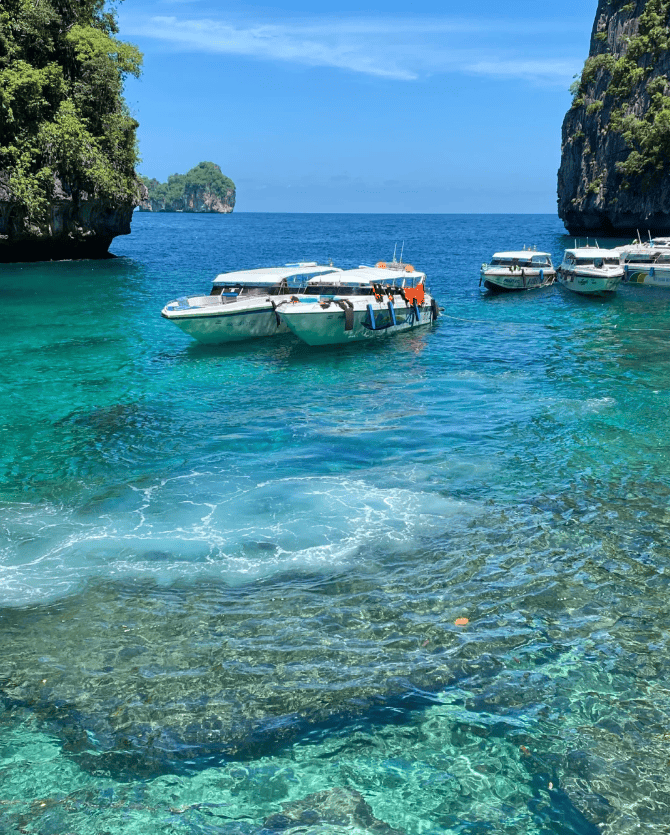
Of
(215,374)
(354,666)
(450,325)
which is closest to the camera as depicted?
(354,666)

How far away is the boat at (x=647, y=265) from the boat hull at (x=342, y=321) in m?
23.5

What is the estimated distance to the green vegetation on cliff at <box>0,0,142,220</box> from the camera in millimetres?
47562

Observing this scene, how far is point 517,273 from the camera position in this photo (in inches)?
1778

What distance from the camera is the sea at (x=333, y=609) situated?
23.0ft

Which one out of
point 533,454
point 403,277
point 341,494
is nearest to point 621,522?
point 533,454

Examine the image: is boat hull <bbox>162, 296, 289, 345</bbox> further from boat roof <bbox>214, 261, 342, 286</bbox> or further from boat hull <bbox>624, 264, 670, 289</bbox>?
boat hull <bbox>624, 264, 670, 289</bbox>

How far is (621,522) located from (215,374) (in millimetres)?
15340

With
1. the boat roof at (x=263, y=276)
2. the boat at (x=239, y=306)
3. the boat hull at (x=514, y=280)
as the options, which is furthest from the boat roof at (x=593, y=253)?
the boat roof at (x=263, y=276)

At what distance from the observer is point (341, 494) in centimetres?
1427

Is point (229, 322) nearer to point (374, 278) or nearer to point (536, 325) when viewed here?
point (374, 278)

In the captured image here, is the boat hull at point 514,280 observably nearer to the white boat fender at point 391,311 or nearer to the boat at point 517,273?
the boat at point 517,273

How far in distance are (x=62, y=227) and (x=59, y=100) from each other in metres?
8.88

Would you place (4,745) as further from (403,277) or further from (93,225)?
(93,225)

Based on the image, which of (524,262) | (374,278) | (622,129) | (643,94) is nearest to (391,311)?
(374,278)
